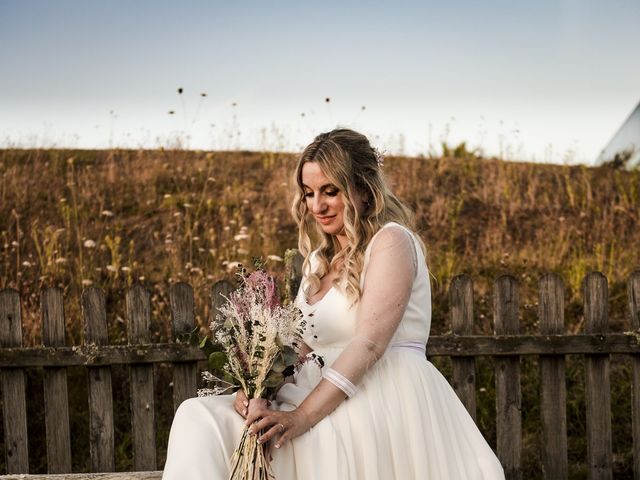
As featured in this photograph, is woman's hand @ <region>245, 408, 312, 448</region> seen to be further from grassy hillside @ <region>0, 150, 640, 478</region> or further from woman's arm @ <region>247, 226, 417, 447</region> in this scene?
grassy hillside @ <region>0, 150, 640, 478</region>

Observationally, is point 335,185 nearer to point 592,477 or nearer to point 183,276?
point 592,477

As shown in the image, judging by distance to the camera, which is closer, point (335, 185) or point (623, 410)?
point (335, 185)

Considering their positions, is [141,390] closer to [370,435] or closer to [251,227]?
[370,435]

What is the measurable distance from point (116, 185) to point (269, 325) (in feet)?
22.2

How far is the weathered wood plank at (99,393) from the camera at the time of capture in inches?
200

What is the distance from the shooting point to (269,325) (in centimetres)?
286

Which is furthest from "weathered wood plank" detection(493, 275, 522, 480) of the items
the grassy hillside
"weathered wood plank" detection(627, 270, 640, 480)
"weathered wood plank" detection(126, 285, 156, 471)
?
"weathered wood plank" detection(126, 285, 156, 471)

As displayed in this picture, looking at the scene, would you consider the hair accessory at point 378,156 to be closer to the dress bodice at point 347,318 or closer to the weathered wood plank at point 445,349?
the dress bodice at point 347,318

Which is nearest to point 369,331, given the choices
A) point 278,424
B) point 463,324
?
point 278,424

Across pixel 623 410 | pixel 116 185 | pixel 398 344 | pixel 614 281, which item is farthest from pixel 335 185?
pixel 116 185

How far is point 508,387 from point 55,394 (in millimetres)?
2831

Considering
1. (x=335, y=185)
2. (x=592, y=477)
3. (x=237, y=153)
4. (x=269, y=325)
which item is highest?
(x=237, y=153)

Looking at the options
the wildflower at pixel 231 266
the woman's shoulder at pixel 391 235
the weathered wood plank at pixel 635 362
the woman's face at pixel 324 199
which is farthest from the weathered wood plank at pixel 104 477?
the weathered wood plank at pixel 635 362

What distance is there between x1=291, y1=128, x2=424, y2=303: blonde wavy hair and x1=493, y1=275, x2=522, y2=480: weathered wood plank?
1.72 m
